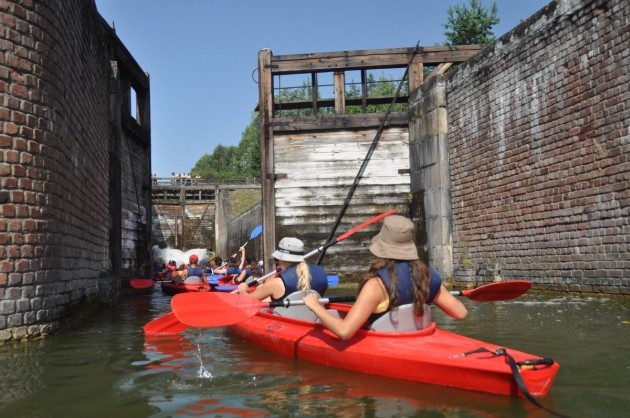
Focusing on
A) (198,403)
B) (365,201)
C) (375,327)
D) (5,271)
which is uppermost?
(365,201)

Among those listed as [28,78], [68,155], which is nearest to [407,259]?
[28,78]

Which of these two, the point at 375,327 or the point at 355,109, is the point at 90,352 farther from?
the point at 355,109

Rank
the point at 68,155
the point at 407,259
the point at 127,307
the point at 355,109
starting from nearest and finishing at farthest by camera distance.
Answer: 1. the point at 407,259
2. the point at 68,155
3. the point at 127,307
4. the point at 355,109

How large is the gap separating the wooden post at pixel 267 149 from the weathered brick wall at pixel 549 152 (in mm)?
4698

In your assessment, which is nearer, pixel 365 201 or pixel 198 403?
pixel 198 403

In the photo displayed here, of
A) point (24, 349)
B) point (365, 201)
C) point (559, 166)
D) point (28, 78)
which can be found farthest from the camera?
point (365, 201)

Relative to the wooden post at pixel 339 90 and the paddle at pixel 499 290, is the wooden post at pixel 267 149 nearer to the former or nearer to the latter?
the wooden post at pixel 339 90

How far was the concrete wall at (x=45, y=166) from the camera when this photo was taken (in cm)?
671

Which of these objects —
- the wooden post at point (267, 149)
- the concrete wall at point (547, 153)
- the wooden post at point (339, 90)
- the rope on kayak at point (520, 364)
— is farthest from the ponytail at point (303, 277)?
the wooden post at point (339, 90)

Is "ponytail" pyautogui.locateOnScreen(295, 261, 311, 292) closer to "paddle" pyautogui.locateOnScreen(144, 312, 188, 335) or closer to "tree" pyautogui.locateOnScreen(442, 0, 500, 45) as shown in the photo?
"paddle" pyautogui.locateOnScreen(144, 312, 188, 335)

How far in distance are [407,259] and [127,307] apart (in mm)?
9274

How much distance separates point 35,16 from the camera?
7188mm

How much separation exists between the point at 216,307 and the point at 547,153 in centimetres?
767

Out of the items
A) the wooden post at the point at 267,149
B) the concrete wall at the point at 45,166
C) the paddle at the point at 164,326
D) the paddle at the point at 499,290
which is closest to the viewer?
the paddle at the point at 499,290
